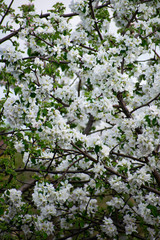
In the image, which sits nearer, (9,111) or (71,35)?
(9,111)

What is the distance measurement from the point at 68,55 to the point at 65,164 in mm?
2026

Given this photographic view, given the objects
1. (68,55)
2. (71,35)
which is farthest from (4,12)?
(68,55)

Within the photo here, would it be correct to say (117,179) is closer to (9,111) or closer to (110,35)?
(9,111)

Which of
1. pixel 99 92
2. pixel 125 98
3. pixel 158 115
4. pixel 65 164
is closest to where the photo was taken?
pixel 158 115

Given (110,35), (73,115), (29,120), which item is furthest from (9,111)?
(110,35)

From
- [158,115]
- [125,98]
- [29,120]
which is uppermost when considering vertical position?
[125,98]

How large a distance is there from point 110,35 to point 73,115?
5.86ft

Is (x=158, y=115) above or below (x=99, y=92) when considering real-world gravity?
below

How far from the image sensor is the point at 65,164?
4.45 metres

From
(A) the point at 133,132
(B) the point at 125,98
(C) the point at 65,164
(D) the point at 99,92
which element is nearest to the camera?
(D) the point at 99,92

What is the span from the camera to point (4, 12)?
4789 millimetres

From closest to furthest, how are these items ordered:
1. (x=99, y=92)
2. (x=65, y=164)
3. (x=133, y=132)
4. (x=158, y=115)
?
(x=158, y=115)
(x=99, y=92)
(x=133, y=132)
(x=65, y=164)

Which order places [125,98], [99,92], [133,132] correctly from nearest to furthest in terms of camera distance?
[99,92]
[133,132]
[125,98]

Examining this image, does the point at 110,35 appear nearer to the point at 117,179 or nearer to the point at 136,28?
the point at 136,28
